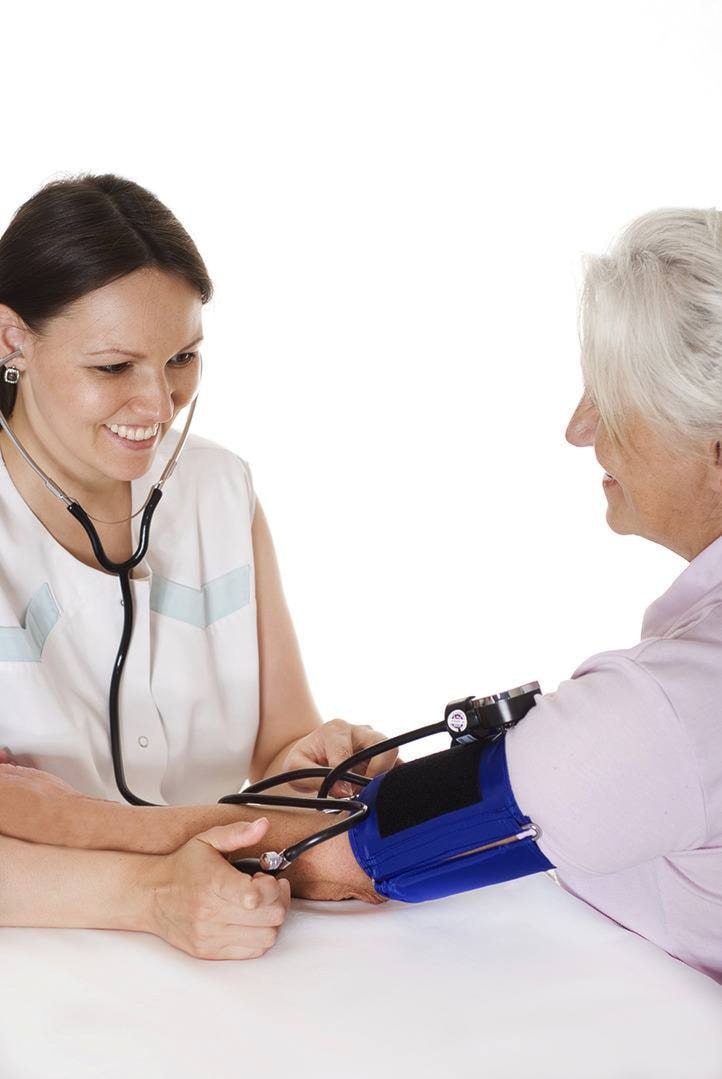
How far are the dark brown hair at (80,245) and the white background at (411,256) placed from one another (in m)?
1.48

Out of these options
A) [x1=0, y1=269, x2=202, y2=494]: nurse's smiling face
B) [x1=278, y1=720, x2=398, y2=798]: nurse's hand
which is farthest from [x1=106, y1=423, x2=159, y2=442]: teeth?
[x1=278, y1=720, x2=398, y2=798]: nurse's hand

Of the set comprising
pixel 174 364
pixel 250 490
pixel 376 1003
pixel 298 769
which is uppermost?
pixel 174 364

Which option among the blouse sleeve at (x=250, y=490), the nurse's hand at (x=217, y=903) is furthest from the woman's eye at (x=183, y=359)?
the nurse's hand at (x=217, y=903)

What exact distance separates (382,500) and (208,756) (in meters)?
1.74

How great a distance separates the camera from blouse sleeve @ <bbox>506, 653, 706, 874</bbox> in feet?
3.95

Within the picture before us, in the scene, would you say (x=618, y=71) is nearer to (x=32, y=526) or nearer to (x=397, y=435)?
(x=397, y=435)

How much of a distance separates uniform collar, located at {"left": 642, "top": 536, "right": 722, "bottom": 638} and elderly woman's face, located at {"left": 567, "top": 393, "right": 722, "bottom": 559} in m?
0.03

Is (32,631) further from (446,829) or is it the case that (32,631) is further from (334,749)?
(446,829)

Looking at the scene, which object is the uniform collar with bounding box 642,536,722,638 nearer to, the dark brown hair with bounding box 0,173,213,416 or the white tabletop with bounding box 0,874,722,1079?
the white tabletop with bounding box 0,874,722,1079

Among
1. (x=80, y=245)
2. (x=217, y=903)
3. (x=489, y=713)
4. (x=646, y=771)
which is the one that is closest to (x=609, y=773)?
(x=646, y=771)

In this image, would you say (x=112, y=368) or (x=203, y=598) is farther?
(x=203, y=598)

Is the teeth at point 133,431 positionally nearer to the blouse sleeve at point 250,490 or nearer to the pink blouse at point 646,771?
the blouse sleeve at point 250,490

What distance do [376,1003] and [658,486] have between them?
623 mm

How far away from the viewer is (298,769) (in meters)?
1.56
